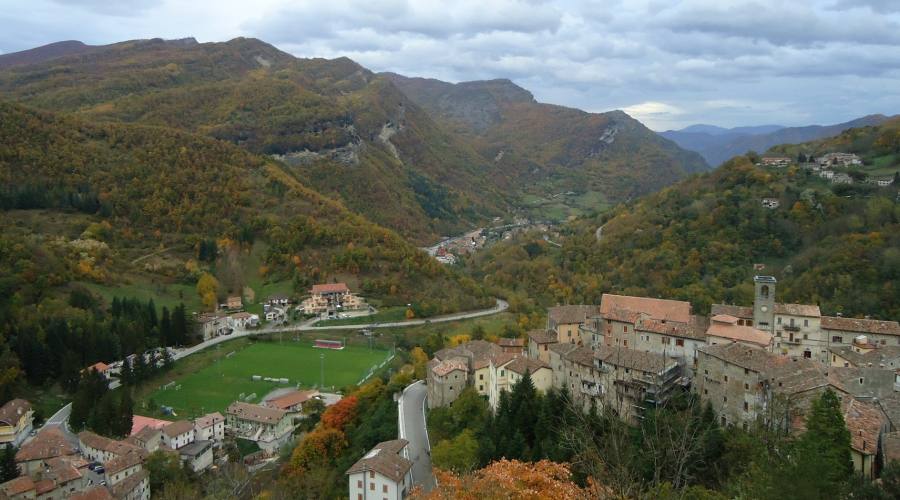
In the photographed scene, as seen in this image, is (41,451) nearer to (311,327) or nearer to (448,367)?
(448,367)

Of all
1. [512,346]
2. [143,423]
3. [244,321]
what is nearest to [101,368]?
[143,423]

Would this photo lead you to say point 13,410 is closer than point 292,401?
Yes

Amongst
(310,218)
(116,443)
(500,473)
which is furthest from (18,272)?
(500,473)

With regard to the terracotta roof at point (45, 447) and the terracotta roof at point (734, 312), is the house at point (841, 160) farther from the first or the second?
the terracotta roof at point (45, 447)

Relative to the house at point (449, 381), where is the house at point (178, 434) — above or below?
below

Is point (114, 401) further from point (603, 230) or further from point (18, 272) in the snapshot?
point (603, 230)

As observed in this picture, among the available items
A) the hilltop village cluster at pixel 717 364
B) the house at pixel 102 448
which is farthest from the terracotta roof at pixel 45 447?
the hilltop village cluster at pixel 717 364

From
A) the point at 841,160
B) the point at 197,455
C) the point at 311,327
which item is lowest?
the point at 197,455
